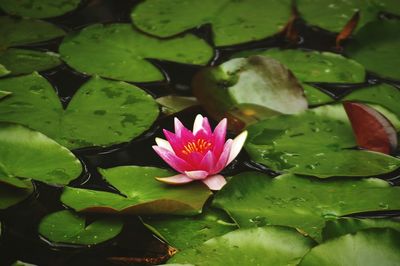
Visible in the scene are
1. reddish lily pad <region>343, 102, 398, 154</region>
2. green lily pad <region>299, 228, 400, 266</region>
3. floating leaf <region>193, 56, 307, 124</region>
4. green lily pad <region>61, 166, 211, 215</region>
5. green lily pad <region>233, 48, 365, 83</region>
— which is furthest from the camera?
green lily pad <region>233, 48, 365, 83</region>

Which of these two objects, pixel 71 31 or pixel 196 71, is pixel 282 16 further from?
pixel 71 31

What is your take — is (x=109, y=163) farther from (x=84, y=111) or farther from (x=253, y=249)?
(x=253, y=249)

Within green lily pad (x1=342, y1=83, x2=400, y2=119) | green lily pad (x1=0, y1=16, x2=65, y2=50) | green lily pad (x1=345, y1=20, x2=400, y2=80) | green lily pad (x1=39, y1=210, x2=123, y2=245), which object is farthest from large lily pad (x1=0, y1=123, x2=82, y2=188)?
green lily pad (x1=345, y1=20, x2=400, y2=80)

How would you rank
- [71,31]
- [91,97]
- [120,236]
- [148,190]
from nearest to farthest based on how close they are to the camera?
[120,236], [148,190], [91,97], [71,31]

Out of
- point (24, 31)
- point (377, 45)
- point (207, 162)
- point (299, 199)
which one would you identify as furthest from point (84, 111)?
point (377, 45)

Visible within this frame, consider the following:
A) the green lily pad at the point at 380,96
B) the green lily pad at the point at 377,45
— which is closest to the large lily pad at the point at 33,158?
the green lily pad at the point at 380,96

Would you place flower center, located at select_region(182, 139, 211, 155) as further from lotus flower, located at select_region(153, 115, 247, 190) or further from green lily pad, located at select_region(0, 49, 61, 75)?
green lily pad, located at select_region(0, 49, 61, 75)

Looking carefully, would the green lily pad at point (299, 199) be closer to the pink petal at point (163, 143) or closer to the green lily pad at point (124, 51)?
the pink petal at point (163, 143)

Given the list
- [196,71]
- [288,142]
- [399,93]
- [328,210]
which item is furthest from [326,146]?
[196,71]
